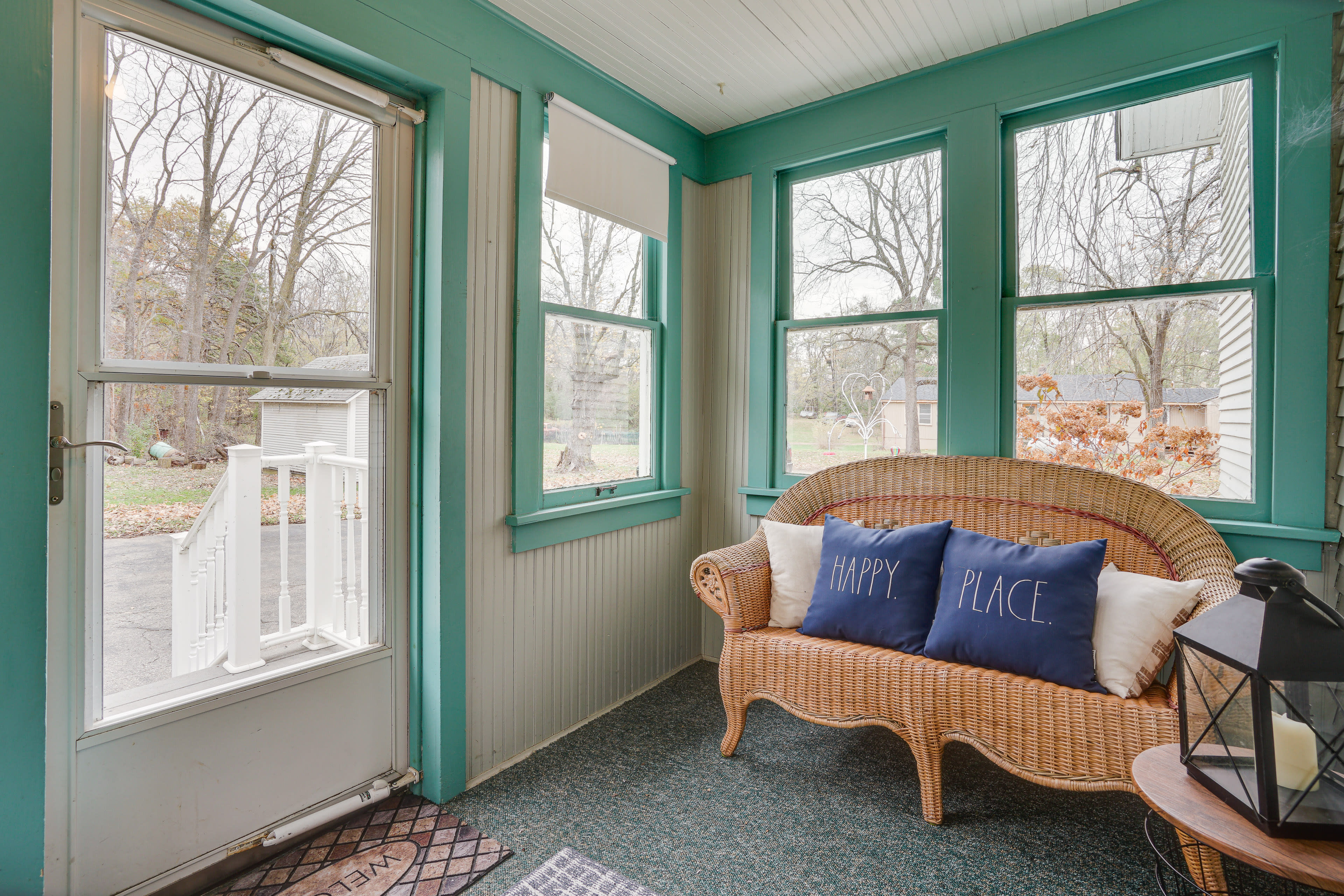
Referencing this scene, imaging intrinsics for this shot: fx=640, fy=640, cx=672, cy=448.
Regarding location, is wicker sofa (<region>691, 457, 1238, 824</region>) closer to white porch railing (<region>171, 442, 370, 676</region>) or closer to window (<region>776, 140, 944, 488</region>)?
window (<region>776, 140, 944, 488</region>)

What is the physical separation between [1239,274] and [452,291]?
→ 8.34 ft

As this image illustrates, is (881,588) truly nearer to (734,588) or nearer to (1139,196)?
(734,588)

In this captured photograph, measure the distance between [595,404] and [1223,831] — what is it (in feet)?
7.20

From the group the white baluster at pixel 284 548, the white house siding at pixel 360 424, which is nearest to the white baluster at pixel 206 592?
the white baluster at pixel 284 548

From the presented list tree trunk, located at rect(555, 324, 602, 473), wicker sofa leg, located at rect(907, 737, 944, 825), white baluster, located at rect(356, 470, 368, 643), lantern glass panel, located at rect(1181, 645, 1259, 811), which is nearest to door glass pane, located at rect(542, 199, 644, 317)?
tree trunk, located at rect(555, 324, 602, 473)

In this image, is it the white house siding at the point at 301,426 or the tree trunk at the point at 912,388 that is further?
A: the tree trunk at the point at 912,388

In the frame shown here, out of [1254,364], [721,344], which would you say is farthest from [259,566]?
[1254,364]

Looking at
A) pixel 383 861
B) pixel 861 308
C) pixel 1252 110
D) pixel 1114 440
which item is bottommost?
pixel 383 861

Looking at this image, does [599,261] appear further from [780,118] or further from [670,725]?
[670,725]

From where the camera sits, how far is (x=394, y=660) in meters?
2.05

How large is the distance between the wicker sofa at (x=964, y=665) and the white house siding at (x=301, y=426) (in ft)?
3.98

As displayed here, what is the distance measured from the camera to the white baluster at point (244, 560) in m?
1.71

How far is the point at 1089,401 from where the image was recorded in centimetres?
229

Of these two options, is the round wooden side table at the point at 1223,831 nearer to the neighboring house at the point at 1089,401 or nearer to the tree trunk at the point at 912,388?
the neighboring house at the point at 1089,401
